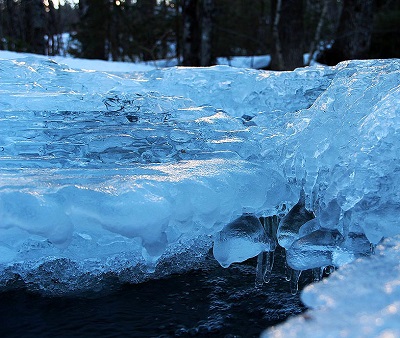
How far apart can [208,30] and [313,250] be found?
580 centimetres

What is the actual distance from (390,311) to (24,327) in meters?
0.99

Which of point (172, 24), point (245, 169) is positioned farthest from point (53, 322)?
point (172, 24)

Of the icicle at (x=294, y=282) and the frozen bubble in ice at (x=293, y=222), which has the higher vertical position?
the frozen bubble in ice at (x=293, y=222)

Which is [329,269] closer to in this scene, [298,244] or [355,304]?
[298,244]

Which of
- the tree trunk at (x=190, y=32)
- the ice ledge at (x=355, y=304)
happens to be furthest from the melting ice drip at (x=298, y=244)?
the tree trunk at (x=190, y=32)

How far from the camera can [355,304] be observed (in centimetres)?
93

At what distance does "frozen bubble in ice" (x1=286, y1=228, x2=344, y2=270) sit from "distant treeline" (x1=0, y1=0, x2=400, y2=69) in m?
4.98

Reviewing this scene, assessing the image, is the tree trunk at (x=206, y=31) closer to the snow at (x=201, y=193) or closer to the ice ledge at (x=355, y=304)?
the snow at (x=201, y=193)

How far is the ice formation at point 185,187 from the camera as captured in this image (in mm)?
1341

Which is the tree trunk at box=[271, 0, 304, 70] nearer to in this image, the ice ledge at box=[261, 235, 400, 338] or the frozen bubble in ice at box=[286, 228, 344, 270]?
the frozen bubble in ice at box=[286, 228, 344, 270]

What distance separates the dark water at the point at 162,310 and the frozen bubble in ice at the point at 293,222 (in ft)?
0.55

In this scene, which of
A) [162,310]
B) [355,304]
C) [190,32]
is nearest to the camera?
[355,304]

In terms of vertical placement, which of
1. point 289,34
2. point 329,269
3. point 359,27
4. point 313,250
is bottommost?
point 329,269

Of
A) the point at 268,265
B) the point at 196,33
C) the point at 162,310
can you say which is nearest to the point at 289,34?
the point at 196,33
